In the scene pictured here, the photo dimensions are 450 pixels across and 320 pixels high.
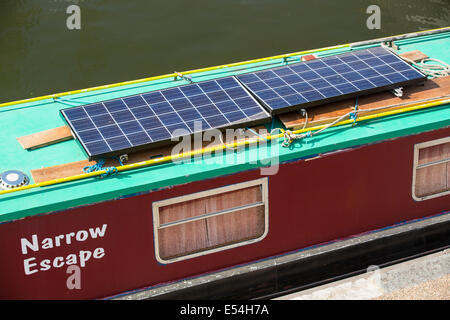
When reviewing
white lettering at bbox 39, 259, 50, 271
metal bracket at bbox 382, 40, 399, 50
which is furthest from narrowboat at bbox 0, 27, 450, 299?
metal bracket at bbox 382, 40, 399, 50

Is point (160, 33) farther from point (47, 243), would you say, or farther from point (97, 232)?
point (47, 243)

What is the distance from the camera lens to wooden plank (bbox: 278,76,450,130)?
845cm

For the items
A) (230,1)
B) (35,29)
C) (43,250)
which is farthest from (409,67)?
(35,29)

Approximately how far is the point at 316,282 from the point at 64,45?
8.24 metres

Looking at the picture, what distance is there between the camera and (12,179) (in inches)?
301

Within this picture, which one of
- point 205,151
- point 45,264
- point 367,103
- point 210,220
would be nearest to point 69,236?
point 45,264

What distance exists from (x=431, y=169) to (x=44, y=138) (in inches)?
189

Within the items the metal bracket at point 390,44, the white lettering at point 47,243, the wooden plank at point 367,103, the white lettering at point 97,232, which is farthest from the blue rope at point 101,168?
the metal bracket at point 390,44

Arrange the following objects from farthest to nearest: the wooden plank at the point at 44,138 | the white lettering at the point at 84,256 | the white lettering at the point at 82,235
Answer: the wooden plank at the point at 44,138, the white lettering at the point at 84,256, the white lettering at the point at 82,235

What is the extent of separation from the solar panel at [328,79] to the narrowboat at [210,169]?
2 cm

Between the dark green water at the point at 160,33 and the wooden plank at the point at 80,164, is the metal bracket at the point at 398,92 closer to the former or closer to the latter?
the wooden plank at the point at 80,164

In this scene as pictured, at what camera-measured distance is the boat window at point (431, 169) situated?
355 inches

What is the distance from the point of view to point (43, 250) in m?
7.66

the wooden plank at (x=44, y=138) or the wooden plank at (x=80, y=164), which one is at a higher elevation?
the wooden plank at (x=44, y=138)
